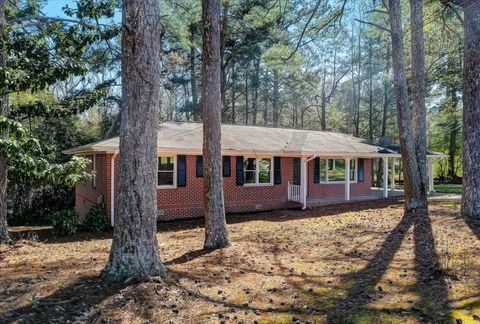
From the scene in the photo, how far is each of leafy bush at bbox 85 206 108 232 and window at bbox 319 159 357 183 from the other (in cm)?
946

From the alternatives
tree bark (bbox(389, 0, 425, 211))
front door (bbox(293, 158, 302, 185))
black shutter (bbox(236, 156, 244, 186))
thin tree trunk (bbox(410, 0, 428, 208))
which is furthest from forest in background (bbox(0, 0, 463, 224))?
front door (bbox(293, 158, 302, 185))

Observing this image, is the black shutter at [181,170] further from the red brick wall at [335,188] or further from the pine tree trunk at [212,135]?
the pine tree trunk at [212,135]

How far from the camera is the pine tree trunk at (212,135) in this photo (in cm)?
816

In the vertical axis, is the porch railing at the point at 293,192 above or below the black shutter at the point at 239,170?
below

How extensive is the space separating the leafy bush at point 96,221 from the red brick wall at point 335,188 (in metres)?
8.57

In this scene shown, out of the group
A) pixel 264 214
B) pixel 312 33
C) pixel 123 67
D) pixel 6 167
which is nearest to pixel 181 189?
pixel 264 214

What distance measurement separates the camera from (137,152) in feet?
18.0

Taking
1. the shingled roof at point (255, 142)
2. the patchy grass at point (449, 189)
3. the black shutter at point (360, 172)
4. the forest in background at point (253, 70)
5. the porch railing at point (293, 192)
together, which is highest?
the forest in background at point (253, 70)

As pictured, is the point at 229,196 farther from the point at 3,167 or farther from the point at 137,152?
the point at 137,152

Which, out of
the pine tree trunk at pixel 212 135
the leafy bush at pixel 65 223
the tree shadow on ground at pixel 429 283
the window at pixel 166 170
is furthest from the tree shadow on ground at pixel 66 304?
the window at pixel 166 170

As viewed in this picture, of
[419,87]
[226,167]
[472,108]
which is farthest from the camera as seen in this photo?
[226,167]

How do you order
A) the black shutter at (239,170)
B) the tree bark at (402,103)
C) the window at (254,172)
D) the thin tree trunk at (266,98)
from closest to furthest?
the tree bark at (402,103)
the black shutter at (239,170)
the window at (254,172)
the thin tree trunk at (266,98)

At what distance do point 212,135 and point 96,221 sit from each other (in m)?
6.71

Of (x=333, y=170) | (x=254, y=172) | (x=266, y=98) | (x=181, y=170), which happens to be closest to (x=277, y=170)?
(x=254, y=172)
